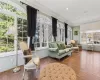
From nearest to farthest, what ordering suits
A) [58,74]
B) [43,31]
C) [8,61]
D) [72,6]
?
[58,74]
[8,61]
[72,6]
[43,31]

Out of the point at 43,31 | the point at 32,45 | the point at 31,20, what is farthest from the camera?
the point at 43,31

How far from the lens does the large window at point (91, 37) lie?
8070 millimetres

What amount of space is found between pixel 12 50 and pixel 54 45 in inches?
94.5

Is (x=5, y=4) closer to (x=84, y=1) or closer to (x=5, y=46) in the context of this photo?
(x=5, y=46)

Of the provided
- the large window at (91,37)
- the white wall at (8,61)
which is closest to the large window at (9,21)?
the white wall at (8,61)

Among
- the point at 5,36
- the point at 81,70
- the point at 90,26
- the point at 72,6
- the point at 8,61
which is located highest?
the point at 72,6

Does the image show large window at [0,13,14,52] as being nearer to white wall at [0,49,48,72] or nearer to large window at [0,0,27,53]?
large window at [0,0,27,53]

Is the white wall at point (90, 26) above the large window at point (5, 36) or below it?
above

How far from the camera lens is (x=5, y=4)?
129 inches

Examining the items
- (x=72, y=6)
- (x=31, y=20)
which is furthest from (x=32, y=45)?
(x=72, y=6)

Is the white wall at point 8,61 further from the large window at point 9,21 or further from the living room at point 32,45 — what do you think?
the large window at point 9,21

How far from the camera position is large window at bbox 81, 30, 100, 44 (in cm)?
807

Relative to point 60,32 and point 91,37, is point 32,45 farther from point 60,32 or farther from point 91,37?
point 91,37

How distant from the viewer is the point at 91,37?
8477 mm
